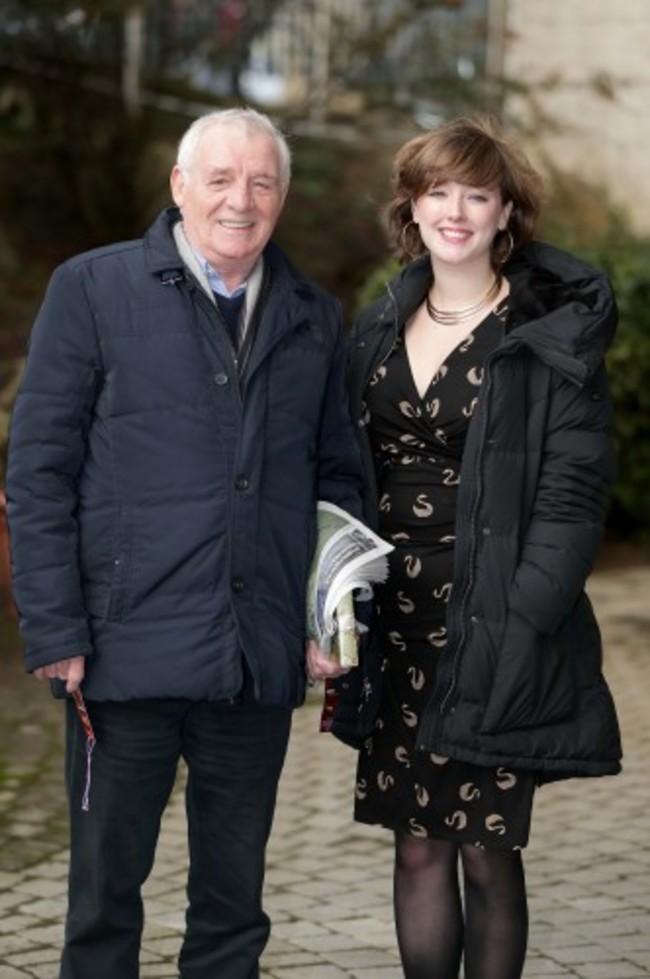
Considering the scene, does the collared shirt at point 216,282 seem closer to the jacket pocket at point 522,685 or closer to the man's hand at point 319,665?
the man's hand at point 319,665

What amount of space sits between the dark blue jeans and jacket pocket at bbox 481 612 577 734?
1.39 ft

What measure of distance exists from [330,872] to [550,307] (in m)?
2.36

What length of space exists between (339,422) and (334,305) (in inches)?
9.9

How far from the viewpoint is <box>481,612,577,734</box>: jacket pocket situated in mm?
A: 4480

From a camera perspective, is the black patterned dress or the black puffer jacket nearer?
the black puffer jacket

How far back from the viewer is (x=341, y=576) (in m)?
4.39

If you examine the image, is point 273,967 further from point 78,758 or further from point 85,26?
point 85,26

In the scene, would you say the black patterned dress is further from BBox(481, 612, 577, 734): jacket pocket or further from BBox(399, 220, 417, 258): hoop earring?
BBox(399, 220, 417, 258): hoop earring

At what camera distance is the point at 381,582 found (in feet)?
15.0

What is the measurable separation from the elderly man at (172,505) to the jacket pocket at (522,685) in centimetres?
34

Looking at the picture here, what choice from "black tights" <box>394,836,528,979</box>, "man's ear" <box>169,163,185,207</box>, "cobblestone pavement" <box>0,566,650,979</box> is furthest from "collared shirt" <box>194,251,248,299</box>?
"cobblestone pavement" <box>0,566,650,979</box>

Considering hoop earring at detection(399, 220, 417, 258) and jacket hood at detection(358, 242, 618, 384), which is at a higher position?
hoop earring at detection(399, 220, 417, 258)

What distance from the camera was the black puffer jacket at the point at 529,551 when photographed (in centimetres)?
449

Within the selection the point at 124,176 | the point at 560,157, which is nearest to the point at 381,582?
the point at 124,176
